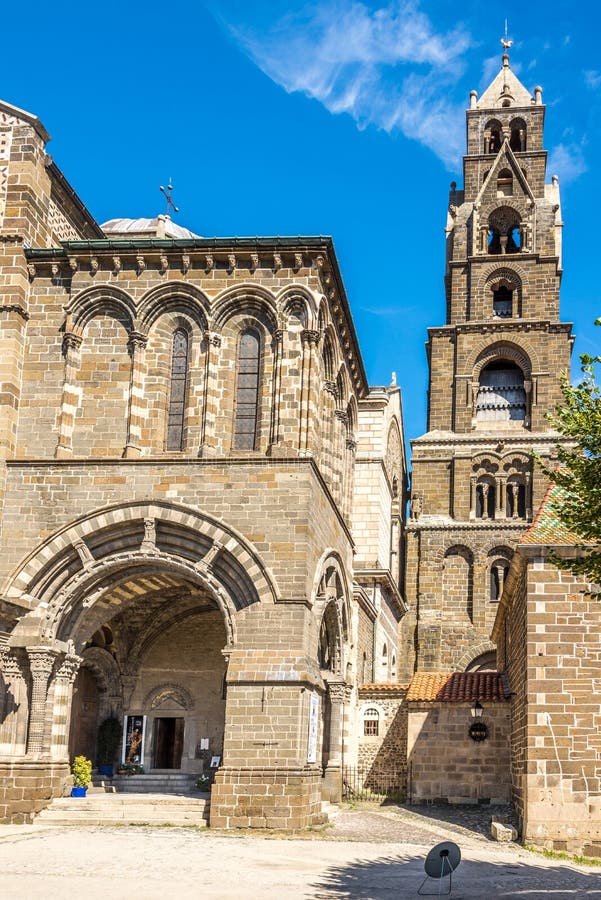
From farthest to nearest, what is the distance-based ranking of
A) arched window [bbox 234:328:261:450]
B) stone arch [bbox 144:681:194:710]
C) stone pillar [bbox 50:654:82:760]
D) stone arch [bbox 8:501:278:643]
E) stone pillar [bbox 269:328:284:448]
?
stone arch [bbox 144:681:194:710]
arched window [bbox 234:328:261:450]
stone pillar [bbox 269:328:284:448]
stone pillar [bbox 50:654:82:760]
stone arch [bbox 8:501:278:643]

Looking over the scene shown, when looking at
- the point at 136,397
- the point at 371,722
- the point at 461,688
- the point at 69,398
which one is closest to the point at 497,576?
the point at 371,722

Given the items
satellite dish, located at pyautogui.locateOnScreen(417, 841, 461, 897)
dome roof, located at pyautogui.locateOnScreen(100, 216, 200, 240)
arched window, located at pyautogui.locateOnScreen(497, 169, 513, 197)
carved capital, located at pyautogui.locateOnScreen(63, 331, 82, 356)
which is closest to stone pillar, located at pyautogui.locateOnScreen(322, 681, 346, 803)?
carved capital, located at pyautogui.locateOnScreen(63, 331, 82, 356)

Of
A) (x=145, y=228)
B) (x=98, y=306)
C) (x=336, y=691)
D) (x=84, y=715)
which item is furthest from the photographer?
(x=145, y=228)

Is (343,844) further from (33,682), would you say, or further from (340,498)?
(340,498)

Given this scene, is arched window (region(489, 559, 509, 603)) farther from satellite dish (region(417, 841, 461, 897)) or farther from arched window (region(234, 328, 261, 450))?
satellite dish (region(417, 841, 461, 897))

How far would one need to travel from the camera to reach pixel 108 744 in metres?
25.5

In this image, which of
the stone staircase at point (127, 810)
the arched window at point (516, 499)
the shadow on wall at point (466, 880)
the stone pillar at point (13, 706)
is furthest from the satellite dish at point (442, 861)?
the arched window at point (516, 499)

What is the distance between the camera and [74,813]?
795 inches

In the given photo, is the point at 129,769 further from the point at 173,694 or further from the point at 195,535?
the point at 195,535

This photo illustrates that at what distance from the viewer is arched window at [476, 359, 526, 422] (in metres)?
48.0

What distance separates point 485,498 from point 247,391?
25.8 meters

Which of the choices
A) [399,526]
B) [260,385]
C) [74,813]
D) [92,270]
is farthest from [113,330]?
[399,526]

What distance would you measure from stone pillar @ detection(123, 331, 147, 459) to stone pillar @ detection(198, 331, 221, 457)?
4.33 feet

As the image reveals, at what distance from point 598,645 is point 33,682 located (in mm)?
10641
